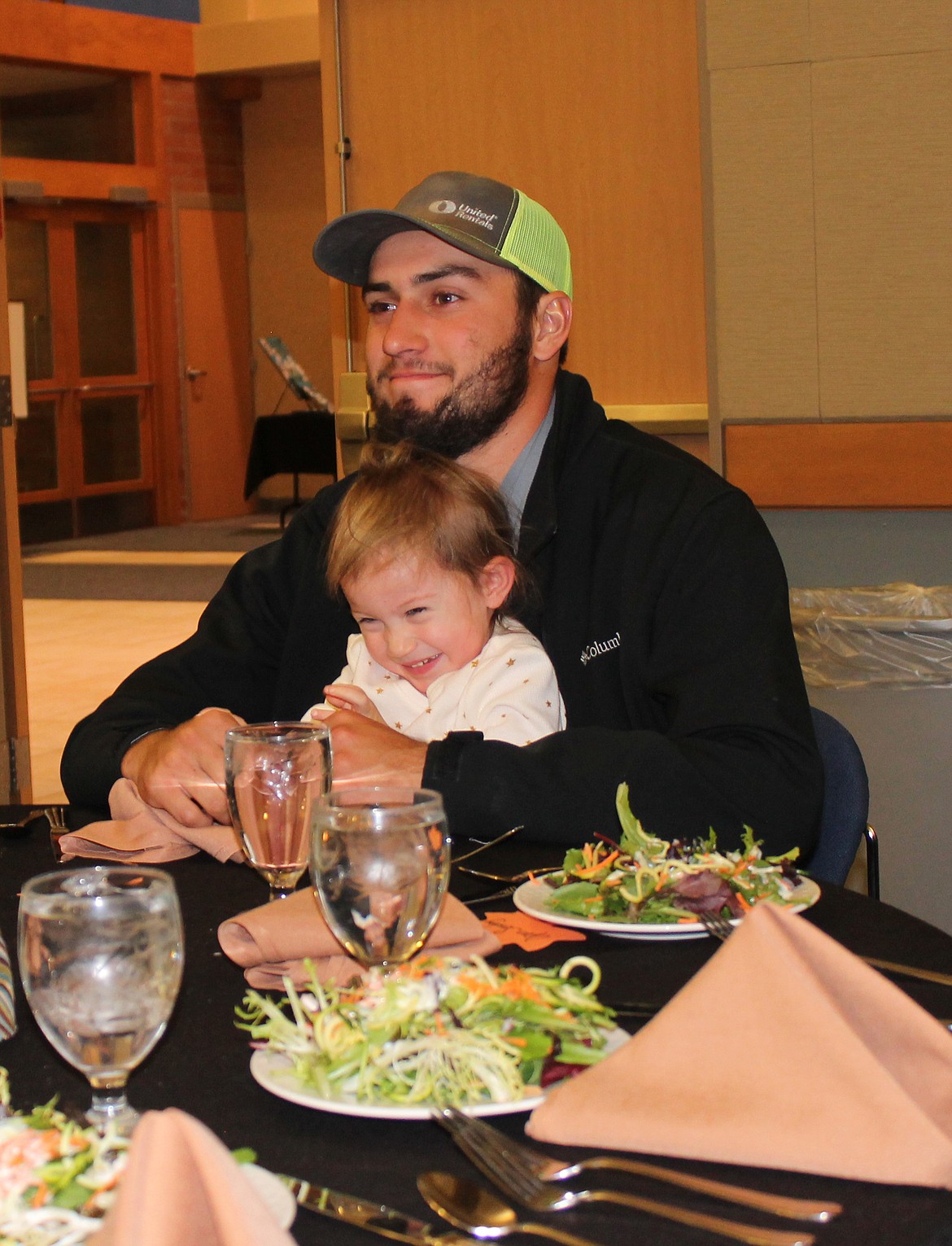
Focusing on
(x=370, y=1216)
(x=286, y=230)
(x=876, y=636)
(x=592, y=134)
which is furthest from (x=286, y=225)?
(x=370, y=1216)

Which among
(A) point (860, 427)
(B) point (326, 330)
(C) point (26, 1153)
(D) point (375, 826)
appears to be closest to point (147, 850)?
(D) point (375, 826)

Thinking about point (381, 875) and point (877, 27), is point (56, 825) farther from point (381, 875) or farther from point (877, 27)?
point (877, 27)

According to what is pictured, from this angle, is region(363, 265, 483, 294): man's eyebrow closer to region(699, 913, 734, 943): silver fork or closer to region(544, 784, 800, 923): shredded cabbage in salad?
region(544, 784, 800, 923): shredded cabbage in salad

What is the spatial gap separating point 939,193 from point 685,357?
1.18 metres

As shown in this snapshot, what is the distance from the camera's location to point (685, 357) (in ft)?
13.5

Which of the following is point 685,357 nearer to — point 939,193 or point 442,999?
point 939,193

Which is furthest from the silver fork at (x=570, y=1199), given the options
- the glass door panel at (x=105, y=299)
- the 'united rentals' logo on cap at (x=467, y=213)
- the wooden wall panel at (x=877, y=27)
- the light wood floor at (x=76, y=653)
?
the glass door panel at (x=105, y=299)

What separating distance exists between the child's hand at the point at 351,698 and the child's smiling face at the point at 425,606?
8 cm

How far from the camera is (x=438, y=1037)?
84 cm

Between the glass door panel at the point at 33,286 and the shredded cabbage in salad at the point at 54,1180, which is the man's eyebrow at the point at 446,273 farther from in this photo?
the glass door panel at the point at 33,286

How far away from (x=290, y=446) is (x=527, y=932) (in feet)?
34.0

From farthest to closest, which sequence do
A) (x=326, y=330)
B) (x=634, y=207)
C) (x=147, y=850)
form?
(x=326, y=330), (x=634, y=207), (x=147, y=850)

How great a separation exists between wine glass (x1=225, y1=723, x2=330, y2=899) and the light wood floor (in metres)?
3.59

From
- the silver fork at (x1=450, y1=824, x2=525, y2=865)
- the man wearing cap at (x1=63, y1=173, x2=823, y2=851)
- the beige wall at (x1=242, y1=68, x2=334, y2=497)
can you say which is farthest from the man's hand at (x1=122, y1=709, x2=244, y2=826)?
the beige wall at (x1=242, y1=68, x2=334, y2=497)
